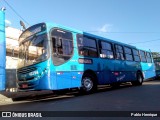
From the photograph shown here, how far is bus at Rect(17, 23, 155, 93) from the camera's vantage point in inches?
391

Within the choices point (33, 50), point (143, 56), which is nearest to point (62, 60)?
point (33, 50)

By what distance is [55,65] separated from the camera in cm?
1009

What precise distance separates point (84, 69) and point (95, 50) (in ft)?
5.51

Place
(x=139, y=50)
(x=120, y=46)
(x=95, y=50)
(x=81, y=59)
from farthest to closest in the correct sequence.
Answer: (x=139, y=50) < (x=120, y=46) < (x=95, y=50) < (x=81, y=59)

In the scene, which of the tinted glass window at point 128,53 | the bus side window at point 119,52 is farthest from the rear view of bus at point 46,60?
the tinted glass window at point 128,53

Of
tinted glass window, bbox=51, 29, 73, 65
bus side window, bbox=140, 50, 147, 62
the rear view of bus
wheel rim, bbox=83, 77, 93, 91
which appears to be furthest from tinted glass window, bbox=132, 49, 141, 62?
tinted glass window, bbox=51, 29, 73, 65

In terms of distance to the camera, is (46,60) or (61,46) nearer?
(46,60)

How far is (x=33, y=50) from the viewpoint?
10234mm

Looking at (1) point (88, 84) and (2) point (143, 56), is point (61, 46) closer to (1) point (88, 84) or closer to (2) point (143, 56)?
(1) point (88, 84)

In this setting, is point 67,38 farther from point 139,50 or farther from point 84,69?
point 139,50

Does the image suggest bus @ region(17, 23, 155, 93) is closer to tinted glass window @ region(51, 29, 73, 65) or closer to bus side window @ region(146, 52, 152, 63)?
tinted glass window @ region(51, 29, 73, 65)

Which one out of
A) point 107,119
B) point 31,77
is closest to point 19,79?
point 31,77

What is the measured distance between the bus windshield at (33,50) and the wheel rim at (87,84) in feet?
9.19

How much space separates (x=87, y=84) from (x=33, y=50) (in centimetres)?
328
